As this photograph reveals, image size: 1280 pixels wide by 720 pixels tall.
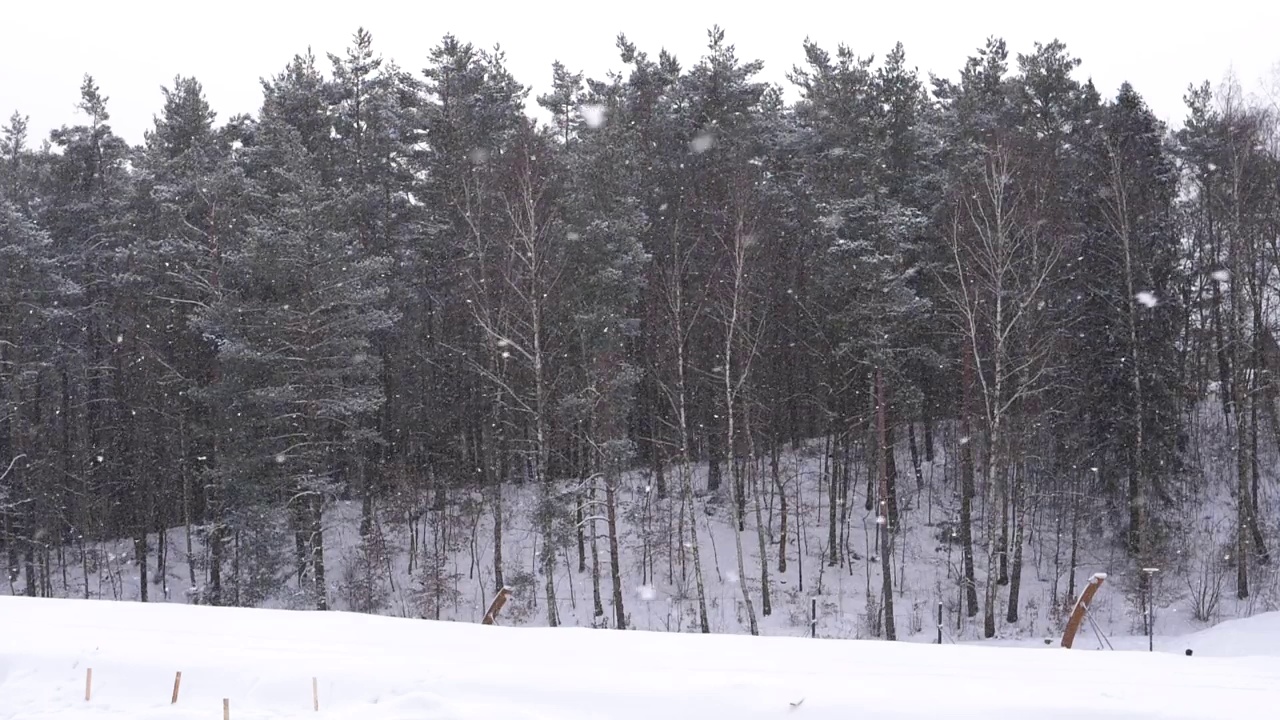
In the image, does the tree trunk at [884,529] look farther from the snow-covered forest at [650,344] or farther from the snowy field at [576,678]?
the snowy field at [576,678]

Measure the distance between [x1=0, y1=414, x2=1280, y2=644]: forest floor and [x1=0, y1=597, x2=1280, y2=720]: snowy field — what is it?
12.1 metres

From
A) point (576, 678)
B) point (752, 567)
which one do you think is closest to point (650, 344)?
point (752, 567)

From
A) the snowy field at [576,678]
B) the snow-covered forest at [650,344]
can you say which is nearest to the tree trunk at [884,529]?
the snow-covered forest at [650,344]

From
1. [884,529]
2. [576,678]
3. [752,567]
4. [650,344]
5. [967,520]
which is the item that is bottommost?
[752,567]

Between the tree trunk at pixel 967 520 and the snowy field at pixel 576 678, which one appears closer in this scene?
the snowy field at pixel 576 678

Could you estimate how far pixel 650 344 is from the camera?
25844 mm

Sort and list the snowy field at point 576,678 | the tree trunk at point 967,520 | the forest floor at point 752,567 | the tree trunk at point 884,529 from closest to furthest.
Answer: the snowy field at point 576,678
the tree trunk at point 884,529
the forest floor at point 752,567
the tree trunk at point 967,520

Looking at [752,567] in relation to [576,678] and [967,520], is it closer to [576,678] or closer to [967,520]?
[967,520]

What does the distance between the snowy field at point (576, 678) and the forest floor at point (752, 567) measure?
12.1 meters

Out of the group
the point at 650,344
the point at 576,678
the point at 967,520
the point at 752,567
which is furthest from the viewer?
the point at 650,344

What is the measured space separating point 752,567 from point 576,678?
17740 millimetres

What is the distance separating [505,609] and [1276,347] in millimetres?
23731

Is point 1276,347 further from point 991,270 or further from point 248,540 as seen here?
point 248,540

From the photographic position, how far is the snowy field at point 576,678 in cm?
681
